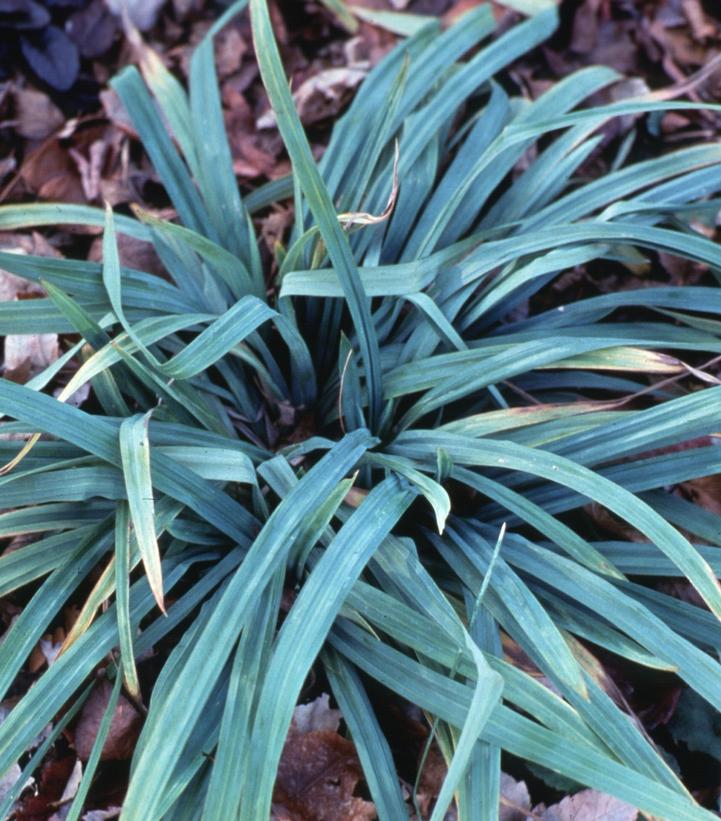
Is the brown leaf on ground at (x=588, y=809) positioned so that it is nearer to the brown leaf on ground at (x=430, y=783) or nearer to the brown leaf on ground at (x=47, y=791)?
the brown leaf on ground at (x=430, y=783)

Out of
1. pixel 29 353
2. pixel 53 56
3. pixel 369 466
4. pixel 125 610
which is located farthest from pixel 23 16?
pixel 125 610

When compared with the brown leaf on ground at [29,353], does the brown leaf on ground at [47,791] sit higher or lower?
lower

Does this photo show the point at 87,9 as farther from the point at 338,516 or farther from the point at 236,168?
the point at 338,516

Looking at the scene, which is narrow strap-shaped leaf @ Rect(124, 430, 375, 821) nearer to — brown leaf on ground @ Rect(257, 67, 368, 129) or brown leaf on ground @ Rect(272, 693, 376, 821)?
brown leaf on ground @ Rect(272, 693, 376, 821)

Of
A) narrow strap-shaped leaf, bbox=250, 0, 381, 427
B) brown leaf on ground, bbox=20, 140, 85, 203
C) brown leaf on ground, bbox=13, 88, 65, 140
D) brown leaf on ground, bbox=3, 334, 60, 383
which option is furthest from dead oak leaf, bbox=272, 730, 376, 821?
brown leaf on ground, bbox=13, 88, 65, 140

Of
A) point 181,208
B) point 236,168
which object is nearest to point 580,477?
point 181,208

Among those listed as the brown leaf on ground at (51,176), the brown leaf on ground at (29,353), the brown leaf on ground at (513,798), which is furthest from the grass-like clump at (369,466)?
the brown leaf on ground at (51,176)
